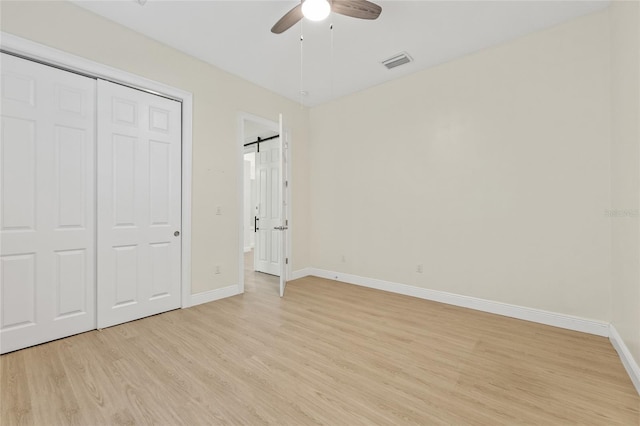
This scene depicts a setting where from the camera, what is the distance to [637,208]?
1.97 metres

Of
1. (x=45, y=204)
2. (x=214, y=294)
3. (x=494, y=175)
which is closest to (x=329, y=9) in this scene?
(x=494, y=175)

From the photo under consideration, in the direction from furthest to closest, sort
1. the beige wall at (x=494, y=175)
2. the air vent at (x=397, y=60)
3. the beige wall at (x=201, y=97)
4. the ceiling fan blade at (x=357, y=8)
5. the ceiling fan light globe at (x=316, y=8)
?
the air vent at (x=397, y=60), the beige wall at (x=494, y=175), the beige wall at (x=201, y=97), the ceiling fan blade at (x=357, y=8), the ceiling fan light globe at (x=316, y=8)

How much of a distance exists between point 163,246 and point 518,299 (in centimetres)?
421

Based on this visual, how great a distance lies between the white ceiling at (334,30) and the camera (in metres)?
2.62

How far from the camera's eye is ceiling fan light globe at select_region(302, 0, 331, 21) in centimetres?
212

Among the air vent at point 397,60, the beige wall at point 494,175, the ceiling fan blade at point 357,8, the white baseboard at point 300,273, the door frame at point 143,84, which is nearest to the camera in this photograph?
the ceiling fan blade at point 357,8

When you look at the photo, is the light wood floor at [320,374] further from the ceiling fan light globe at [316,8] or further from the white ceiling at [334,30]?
the white ceiling at [334,30]

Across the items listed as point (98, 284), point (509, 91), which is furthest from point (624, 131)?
point (98, 284)

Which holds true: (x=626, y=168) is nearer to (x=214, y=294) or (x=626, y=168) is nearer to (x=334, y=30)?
(x=334, y=30)

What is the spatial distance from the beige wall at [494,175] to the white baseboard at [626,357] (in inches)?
10.0

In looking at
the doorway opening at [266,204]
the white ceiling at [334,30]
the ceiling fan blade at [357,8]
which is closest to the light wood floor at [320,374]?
the doorway opening at [266,204]

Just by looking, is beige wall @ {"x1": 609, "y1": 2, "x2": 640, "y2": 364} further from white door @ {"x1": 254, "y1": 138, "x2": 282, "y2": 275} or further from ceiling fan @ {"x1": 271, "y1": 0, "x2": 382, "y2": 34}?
white door @ {"x1": 254, "y1": 138, "x2": 282, "y2": 275}

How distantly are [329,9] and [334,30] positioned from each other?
85 centimetres

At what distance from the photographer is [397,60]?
3.56 metres
